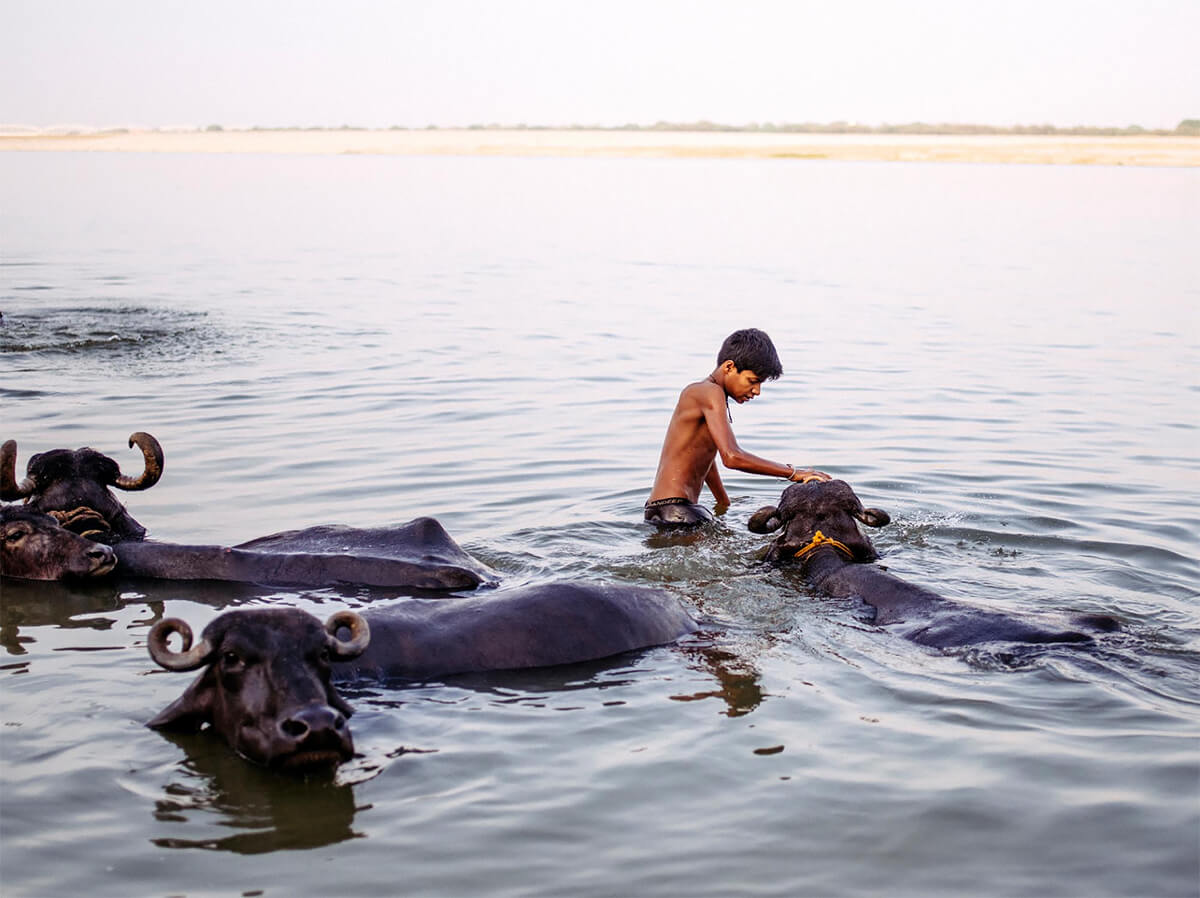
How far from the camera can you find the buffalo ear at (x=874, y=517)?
8750 mm

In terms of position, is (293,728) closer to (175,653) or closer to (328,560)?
(175,653)

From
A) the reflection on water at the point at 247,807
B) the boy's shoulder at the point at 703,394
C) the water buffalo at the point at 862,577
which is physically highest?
the boy's shoulder at the point at 703,394

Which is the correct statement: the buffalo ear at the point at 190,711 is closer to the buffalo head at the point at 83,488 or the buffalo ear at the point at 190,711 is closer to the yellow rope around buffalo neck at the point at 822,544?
the buffalo head at the point at 83,488

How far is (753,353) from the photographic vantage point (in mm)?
9820

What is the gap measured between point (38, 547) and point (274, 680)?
11.5ft

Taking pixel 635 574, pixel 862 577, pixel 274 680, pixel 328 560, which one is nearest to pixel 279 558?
pixel 328 560

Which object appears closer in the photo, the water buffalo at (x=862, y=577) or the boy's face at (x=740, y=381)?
the water buffalo at (x=862, y=577)

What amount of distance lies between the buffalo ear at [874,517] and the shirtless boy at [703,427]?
1.19m

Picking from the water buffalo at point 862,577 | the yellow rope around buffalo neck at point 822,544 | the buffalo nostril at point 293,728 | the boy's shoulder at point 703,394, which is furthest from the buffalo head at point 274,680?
the boy's shoulder at point 703,394

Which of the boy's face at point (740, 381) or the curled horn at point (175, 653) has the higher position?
the boy's face at point (740, 381)

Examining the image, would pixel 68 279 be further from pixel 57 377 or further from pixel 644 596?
pixel 644 596

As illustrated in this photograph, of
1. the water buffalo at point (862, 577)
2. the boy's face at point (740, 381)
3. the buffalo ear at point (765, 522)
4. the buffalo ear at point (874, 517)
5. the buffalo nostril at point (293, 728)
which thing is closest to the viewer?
the buffalo nostril at point (293, 728)

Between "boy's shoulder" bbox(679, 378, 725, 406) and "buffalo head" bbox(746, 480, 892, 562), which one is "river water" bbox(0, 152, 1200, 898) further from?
"boy's shoulder" bbox(679, 378, 725, 406)

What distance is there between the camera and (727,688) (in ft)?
21.4
